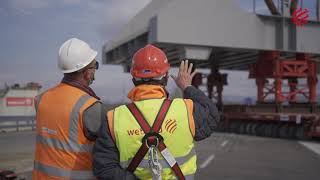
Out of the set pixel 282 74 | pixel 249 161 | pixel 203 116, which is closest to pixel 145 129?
pixel 203 116

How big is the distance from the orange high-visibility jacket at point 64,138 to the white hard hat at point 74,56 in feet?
0.45

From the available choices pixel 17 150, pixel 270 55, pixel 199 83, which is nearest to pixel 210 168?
pixel 17 150

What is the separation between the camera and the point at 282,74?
2569cm

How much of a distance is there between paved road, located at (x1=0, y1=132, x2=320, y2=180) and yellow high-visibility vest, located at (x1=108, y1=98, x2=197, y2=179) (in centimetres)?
710

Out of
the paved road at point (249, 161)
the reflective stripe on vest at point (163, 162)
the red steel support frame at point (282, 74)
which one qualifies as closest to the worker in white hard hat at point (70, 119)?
the reflective stripe on vest at point (163, 162)

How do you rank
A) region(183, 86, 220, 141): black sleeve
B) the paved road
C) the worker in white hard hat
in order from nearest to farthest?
region(183, 86, 220, 141): black sleeve
the worker in white hard hat
the paved road

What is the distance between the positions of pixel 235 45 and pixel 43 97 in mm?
21298

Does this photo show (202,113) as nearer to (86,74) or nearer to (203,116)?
(203,116)

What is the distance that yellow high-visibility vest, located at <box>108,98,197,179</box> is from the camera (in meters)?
2.79

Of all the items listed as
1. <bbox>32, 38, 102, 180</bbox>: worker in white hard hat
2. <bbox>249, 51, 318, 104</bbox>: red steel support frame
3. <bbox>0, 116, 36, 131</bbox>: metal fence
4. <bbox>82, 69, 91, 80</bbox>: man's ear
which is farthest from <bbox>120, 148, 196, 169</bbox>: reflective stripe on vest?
<bbox>0, 116, 36, 131</bbox>: metal fence

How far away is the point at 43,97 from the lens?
338 cm

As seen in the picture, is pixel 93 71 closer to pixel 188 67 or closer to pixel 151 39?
pixel 188 67

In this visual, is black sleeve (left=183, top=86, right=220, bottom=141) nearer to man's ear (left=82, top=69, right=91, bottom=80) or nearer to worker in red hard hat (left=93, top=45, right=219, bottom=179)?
worker in red hard hat (left=93, top=45, right=219, bottom=179)

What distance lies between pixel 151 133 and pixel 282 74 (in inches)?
940
